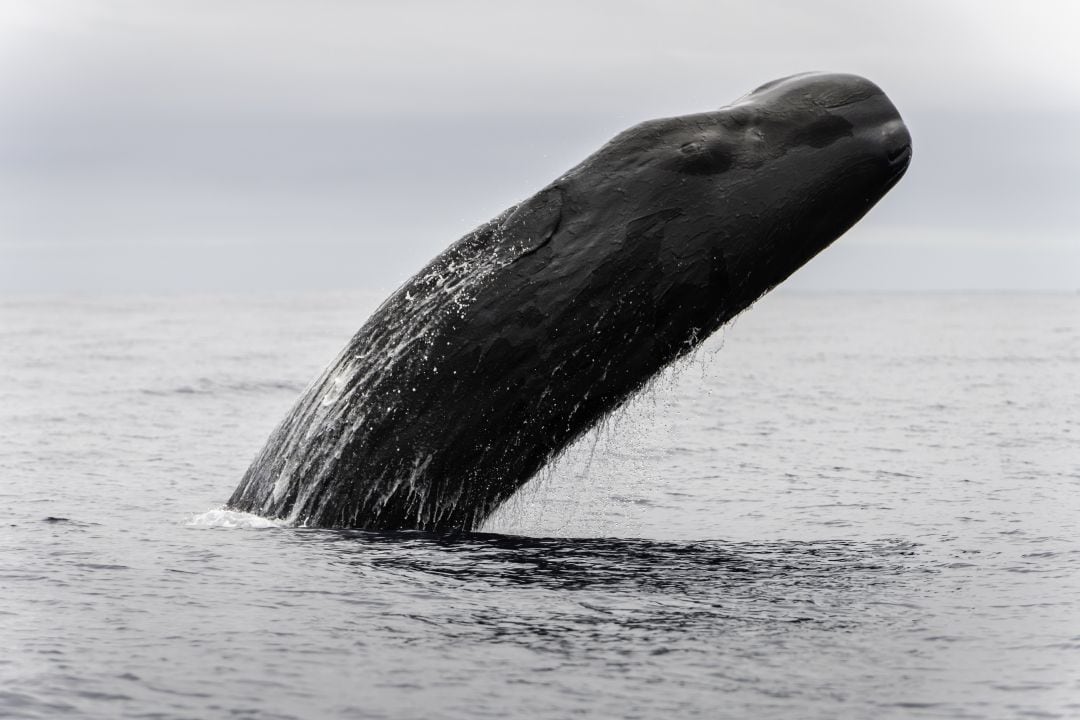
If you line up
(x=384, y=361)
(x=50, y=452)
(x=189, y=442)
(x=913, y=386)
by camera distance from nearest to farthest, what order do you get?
(x=384, y=361) → (x=50, y=452) → (x=189, y=442) → (x=913, y=386)

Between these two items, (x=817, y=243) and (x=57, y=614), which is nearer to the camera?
(x=57, y=614)

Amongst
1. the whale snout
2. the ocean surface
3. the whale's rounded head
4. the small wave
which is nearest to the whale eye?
the whale's rounded head

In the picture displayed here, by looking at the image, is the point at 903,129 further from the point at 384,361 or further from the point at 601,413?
the point at 384,361

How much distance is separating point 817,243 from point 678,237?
3.42ft

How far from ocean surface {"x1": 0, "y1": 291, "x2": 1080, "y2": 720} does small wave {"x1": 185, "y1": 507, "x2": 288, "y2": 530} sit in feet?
0.14

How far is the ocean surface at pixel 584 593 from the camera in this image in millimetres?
6680

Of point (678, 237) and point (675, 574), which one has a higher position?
point (678, 237)

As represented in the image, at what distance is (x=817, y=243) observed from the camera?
9523 millimetres

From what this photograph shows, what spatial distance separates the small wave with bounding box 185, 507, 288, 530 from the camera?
10.5 meters

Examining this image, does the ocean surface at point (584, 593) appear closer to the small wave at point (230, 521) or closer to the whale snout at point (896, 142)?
the small wave at point (230, 521)

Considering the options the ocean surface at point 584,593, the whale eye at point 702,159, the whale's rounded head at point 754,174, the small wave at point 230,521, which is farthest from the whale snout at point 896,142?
the small wave at point 230,521

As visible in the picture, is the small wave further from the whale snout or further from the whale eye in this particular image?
the whale snout

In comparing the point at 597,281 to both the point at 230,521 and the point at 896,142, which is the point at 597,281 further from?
the point at 230,521

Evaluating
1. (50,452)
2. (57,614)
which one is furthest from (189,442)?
(57,614)
